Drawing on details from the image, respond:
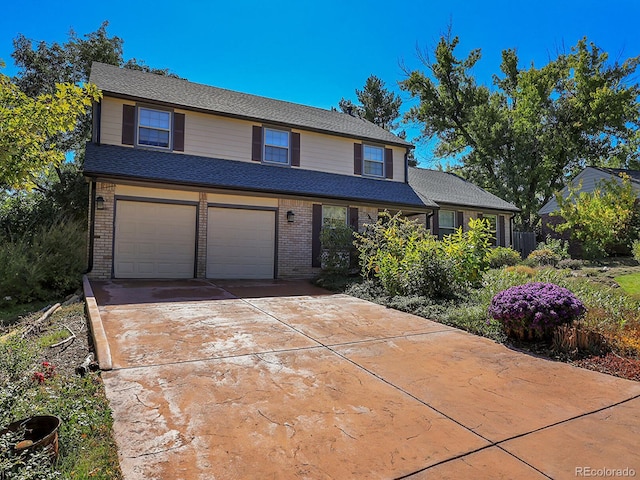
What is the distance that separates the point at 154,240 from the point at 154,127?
343 centimetres

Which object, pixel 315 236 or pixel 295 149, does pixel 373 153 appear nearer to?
pixel 295 149

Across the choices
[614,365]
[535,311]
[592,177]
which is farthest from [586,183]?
[614,365]

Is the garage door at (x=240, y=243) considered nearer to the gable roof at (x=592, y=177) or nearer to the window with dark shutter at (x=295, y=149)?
the window with dark shutter at (x=295, y=149)

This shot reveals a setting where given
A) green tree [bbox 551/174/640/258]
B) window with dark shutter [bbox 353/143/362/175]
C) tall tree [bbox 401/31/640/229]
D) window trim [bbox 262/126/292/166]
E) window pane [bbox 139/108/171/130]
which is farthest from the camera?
tall tree [bbox 401/31/640/229]

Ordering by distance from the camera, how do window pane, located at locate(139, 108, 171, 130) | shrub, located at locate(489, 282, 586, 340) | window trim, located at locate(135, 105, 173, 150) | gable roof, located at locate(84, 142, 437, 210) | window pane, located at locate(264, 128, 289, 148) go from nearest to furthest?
shrub, located at locate(489, 282, 586, 340)
gable roof, located at locate(84, 142, 437, 210)
window trim, located at locate(135, 105, 173, 150)
window pane, located at locate(139, 108, 171, 130)
window pane, located at locate(264, 128, 289, 148)

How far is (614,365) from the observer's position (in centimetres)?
399

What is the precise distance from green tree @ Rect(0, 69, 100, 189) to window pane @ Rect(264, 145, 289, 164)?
8031 millimetres

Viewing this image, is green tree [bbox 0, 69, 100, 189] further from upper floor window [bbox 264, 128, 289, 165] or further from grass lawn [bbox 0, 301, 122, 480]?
upper floor window [bbox 264, 128, 289, 165]

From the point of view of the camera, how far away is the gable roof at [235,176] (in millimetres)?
9648

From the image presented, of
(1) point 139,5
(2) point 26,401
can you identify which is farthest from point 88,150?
(2) point 26,401

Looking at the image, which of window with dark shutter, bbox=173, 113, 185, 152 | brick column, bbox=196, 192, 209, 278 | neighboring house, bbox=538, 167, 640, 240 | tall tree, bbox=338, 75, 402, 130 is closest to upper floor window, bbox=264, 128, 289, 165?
window with dark shutter, bbox=173, 113, 185, 152

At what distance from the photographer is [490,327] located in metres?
5.30

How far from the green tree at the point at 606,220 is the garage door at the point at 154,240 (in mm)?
14694

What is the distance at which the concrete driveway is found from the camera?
2201mm
